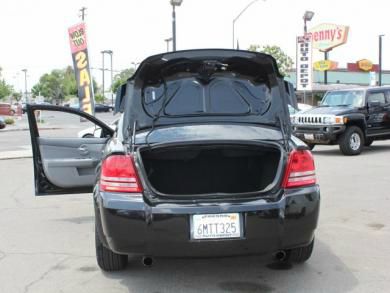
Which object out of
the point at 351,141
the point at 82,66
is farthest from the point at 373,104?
the point at 82,66

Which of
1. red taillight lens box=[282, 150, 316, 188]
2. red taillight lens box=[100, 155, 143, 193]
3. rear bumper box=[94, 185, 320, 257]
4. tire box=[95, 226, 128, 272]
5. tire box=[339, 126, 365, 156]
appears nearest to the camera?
rear bumper box=[94, 185, 320, 257]

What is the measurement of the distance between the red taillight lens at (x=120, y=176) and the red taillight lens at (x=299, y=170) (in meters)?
1.09

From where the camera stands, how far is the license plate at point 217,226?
390 cm

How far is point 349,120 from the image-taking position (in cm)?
1409

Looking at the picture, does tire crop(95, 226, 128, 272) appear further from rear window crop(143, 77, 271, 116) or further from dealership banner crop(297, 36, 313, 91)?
dealership banner crop(297, 36, 313, 91)

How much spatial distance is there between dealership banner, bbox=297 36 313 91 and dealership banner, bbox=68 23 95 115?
42.7ft

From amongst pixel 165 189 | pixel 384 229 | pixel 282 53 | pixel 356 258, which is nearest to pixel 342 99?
pixel 384 229

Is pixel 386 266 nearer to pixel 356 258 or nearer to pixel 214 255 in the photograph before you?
pixel 356 258

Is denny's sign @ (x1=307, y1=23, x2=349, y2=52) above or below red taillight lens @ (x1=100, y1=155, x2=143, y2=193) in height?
above

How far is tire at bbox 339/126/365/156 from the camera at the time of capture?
1393 cm

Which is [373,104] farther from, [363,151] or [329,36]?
[329,36]

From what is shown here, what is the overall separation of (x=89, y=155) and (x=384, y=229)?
3462mm

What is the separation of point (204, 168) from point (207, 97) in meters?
0.71

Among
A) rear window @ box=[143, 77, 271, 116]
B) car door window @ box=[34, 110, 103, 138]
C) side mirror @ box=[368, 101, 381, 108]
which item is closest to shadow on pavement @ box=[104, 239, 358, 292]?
rear window @ box=[143, 77, 271, 116]
